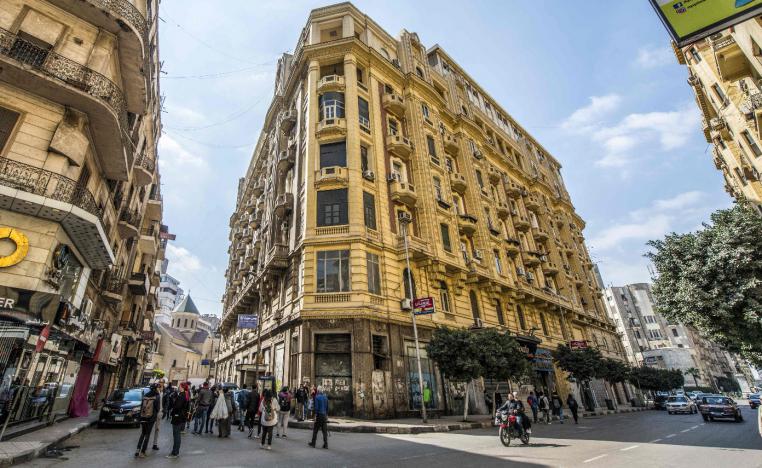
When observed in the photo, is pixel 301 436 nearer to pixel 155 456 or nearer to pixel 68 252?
pixel 155 456

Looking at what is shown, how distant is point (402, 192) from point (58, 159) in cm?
1753

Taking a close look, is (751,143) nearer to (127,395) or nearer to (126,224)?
(127,395)

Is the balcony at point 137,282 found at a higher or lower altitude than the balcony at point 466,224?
lower

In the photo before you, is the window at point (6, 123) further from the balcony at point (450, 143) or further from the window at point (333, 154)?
the balcony at point (450, 143)

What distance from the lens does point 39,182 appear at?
36.6 feet

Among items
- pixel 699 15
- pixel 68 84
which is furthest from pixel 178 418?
pixel 699 15

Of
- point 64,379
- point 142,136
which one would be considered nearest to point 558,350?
point 64,379

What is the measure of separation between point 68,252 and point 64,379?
6159 millimetres

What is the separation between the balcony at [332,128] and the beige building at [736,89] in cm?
2162

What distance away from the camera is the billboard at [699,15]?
566 cm

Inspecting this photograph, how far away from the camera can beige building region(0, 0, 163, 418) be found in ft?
34.8

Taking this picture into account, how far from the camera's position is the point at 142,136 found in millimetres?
22703

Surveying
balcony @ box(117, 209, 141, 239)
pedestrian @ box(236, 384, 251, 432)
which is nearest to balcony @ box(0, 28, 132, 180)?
balcony @ box(117, 209, 141, 239)

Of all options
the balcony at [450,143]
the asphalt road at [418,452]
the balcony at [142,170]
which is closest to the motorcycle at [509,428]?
the asphalt road at [418,452]
